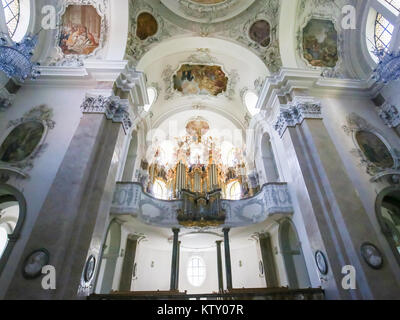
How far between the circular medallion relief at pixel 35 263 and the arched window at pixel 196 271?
37.2 feet

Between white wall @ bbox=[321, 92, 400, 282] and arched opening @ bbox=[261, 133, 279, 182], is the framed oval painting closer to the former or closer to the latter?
arched opening @ bbox=[261, 133, 279, 182]

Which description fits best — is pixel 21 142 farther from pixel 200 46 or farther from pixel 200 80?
pixel 200 80

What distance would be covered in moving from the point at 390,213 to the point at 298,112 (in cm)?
561

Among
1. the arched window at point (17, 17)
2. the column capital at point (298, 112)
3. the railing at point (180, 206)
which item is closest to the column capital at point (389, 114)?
the column capital at point (298, 112)

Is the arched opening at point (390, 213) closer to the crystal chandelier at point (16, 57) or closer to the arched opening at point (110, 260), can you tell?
the arched opening at point (110, 260)

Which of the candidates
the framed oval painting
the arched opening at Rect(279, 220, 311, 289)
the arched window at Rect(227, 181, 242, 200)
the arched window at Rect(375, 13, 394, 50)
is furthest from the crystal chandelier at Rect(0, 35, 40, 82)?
the arched window at Rect(375, 13, 394, 50)

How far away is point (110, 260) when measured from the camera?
9172 millimetres

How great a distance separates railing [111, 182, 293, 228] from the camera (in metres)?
8.12

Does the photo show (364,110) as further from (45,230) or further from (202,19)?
(45,230)

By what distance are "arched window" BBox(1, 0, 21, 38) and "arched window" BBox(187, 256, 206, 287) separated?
15131mm

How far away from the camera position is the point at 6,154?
6688 mm

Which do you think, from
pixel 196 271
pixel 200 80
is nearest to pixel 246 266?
pixel 196 271
